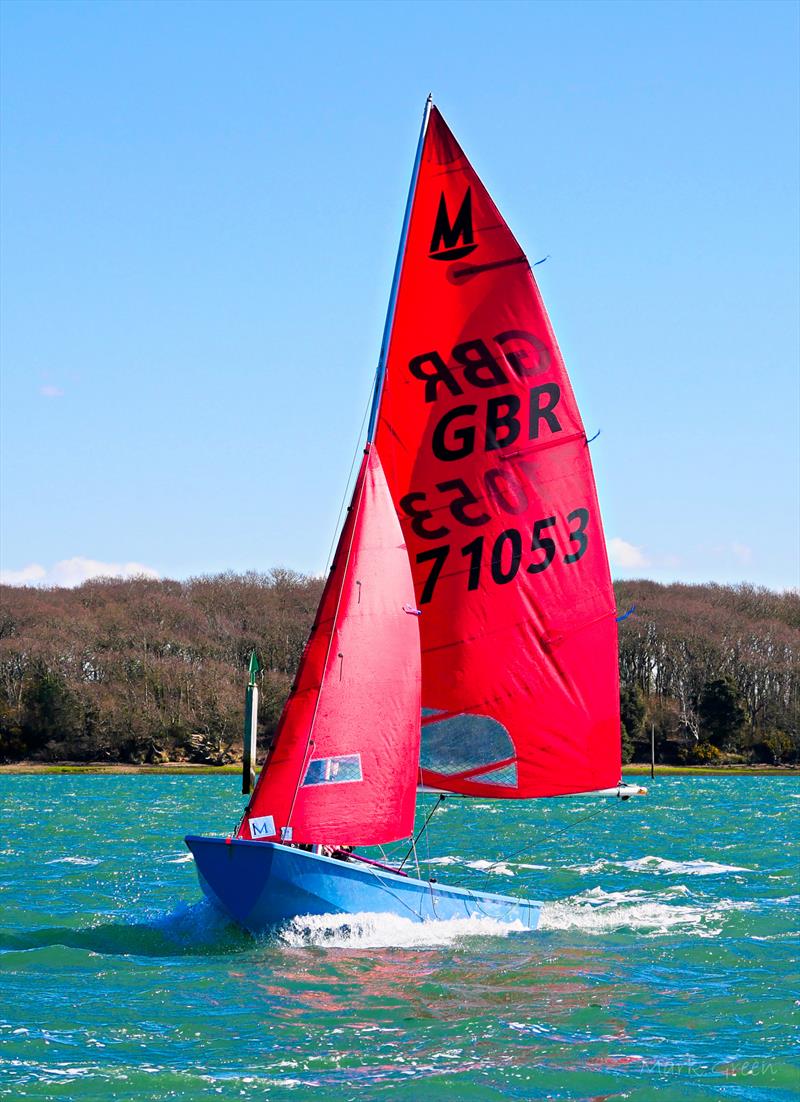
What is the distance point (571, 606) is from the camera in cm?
2031

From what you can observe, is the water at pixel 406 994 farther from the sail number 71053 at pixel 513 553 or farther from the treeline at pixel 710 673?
the treeline at pixel 710 673

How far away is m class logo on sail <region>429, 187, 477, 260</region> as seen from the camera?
20.2 m

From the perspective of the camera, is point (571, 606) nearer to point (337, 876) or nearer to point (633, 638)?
point (337, 876)

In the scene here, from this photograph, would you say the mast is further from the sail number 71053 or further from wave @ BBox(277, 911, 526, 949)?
wave @ BBox(277, 911, 526, 949)

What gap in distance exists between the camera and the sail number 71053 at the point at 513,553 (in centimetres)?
2020

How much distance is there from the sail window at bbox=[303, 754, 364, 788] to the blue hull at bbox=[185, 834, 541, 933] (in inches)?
39.0

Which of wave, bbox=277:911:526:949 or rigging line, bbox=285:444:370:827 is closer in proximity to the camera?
wave, bbox=277:911:526:949

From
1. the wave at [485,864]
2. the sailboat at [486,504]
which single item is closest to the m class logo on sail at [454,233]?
the sailboat at [486,504]

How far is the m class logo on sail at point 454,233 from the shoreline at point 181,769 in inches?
A: 2764

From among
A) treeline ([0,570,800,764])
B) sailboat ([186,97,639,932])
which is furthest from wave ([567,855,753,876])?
treeline ([0,570,800,764])

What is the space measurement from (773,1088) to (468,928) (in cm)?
709

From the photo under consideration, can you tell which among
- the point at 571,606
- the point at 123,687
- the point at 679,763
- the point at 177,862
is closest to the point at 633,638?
the point at 679,763

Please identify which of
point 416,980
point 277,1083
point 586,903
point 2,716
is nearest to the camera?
point 277,1083

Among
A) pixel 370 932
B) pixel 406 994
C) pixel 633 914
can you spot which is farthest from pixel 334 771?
pixel 633 914
